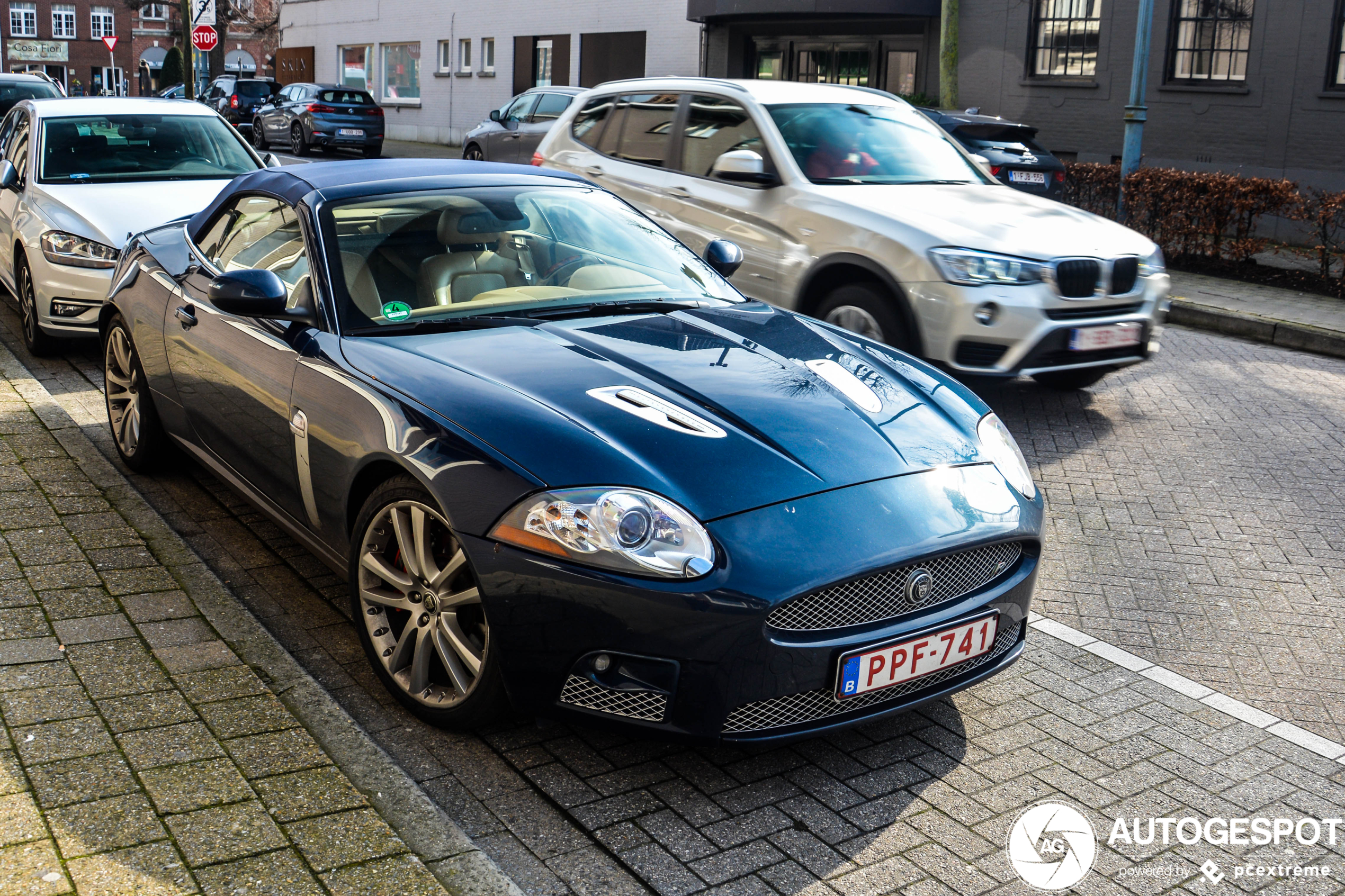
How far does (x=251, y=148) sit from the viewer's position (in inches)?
367

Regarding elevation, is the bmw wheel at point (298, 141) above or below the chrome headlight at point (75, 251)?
above

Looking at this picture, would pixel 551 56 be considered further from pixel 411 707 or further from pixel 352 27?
pixel 411 707

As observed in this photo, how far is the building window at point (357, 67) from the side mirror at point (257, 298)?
39.1 metres

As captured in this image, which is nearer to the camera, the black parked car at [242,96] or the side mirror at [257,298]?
the side mirror at [257,298]

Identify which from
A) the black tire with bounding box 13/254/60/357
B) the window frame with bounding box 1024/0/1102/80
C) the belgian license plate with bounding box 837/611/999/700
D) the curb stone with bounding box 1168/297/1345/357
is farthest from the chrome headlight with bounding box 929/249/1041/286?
the window frame with bounding box 1024/0/1102/80

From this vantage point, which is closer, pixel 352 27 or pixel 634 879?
pixel 634 879

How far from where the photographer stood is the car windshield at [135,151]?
8578mm

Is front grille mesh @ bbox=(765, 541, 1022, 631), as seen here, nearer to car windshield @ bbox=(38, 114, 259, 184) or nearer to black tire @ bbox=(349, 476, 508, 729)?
black tire @ bbox=(349, 476, 508, 729)

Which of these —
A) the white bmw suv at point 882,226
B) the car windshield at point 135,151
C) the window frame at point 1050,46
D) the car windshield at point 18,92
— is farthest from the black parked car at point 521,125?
the white bmw suv at point 882,226

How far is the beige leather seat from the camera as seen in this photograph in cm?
429

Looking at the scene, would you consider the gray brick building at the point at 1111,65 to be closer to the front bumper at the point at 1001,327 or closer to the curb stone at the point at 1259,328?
the curb stone at the point at 1259,328

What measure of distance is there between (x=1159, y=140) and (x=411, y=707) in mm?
18137

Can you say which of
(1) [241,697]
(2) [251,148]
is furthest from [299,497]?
(2) [251,148]

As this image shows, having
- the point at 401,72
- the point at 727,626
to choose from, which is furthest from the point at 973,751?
the point at 401,72
